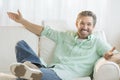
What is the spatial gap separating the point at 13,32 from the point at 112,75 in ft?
3.79

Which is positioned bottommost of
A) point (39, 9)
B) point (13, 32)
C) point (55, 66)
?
point (55, 66)

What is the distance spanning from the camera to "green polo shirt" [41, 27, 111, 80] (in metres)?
2.27

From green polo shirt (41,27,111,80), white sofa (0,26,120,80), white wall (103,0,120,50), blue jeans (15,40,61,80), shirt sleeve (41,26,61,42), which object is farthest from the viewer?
white wall (103,0,120,50)

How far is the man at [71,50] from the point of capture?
217cm

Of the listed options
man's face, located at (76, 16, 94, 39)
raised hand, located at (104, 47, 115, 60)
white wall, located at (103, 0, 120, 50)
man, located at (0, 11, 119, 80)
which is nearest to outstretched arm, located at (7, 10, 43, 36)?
man, located at (0, 11, 119, 80)

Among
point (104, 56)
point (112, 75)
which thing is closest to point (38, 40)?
point (104, 56)

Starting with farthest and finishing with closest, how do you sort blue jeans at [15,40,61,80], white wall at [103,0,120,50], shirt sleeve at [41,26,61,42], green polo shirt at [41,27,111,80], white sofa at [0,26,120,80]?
1. white wall at [103,0,120,50]
2. white sofa at [0,26,120,80]
3. shirt sleeve at [41,26,61,42]
4. green polo shirt at [41,27,111,80]
5. blue jeans at [15,40,61,80]

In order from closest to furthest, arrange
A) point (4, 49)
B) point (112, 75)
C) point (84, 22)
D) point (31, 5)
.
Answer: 1. point (112, 75)
2. point (84, 22)
3. point (4, 49)
4. point (31, 5)

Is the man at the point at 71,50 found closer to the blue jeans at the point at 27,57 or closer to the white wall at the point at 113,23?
the blue jeans at the point at 27,57

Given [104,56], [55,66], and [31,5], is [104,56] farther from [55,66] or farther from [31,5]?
[31,5]

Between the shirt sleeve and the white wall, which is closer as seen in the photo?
the shirt sleeve

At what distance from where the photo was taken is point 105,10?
3.26 m

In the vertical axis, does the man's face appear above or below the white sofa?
above

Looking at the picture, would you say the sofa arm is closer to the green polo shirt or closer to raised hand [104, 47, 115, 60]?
raised hand [104, 47, 115, 60]
